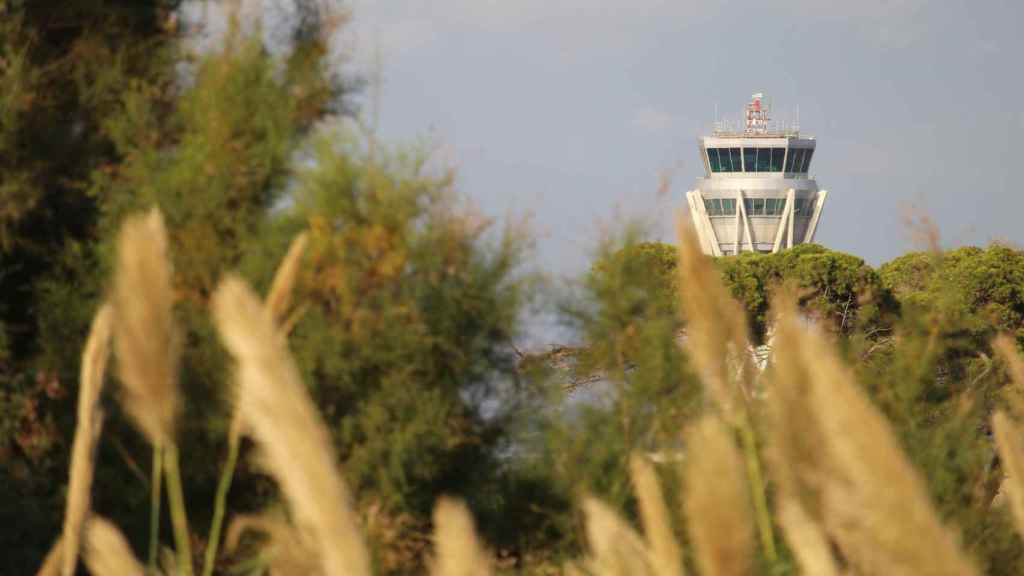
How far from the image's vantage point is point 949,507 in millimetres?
6535

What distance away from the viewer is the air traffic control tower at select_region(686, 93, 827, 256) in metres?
75.4

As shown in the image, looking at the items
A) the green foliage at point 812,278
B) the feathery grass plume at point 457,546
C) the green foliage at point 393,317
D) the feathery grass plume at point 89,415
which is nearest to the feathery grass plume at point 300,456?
the feathery grass plume at point 457,546

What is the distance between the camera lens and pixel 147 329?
1.70 meters

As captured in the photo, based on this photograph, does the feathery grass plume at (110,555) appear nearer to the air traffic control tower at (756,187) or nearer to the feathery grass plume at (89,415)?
the feathery grass plume at (89,415)

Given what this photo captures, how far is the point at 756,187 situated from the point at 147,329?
75.3 meters

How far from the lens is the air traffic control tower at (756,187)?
75438mm

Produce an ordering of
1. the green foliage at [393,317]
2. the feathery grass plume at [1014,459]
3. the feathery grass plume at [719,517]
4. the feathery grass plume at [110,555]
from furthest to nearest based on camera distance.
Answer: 1. the green foliage at [393,317]
2. the feathery grass plume at [1014,459]
3. the feathery grass plume at [110,555]
4. the feathery grass plume at [719,517]

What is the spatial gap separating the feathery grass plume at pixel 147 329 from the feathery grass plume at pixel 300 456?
0.48m

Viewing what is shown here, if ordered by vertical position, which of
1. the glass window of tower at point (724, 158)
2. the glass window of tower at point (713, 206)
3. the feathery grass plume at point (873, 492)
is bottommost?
the feathery grass plume at point (873, 492)

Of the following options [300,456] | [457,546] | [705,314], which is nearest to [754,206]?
[705,314]

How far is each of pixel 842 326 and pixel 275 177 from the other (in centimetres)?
3335

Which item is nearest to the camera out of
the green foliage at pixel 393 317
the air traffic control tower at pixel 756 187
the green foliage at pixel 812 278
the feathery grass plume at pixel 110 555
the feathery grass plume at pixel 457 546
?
the feathery grass plume at pixel 457 546

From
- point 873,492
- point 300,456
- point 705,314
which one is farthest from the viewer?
point 705,314

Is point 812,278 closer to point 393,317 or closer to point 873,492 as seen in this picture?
point 393,317
